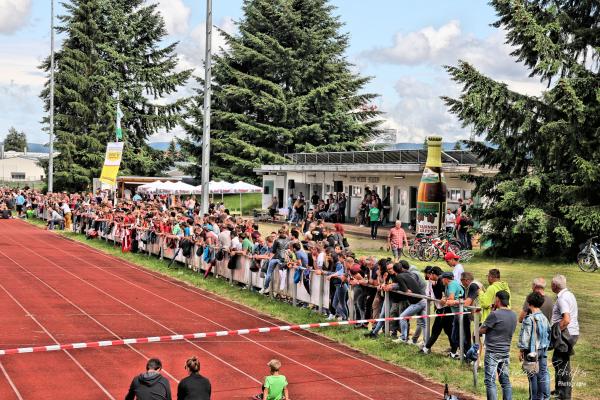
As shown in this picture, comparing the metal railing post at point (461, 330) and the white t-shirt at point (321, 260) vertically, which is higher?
the white t-shirt at point (321, 260)

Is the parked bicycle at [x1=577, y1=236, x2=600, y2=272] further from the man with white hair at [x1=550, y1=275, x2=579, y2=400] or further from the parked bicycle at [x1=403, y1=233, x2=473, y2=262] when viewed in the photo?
the man with white hair at [x1=550, y1=275, x2=579, y2=400]

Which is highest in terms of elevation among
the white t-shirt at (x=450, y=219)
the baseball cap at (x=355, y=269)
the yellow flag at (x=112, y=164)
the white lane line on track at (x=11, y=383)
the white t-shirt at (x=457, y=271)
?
the yellow flag at (x=112, y=164)

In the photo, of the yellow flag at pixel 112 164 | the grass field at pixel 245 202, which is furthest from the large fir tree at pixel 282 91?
the yellow flag at pixel 112 164

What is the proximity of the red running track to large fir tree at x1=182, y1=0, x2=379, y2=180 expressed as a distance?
37521mm

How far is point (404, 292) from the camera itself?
1506cm

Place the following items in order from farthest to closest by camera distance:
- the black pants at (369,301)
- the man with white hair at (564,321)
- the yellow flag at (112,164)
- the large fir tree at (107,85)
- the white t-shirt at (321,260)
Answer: the large fir tree at (107,85) < the yellow flag at (112,164) < the white t-shirt at (321,260) < the black pants at (369,301) < the man with white hair at (564,321)

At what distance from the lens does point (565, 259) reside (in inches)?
1078

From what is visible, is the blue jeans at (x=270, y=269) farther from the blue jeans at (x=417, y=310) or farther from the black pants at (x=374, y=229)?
the black pants at (x=374, y=229)

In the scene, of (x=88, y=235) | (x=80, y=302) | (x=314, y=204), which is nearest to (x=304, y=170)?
(x=314, y=204)

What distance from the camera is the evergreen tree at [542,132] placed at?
26.5 metres

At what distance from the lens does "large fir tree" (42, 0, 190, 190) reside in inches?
2844

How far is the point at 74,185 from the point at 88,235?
116 ft

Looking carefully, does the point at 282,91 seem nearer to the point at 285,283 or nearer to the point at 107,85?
the point at 107,85

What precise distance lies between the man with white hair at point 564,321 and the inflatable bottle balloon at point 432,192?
18.5m
